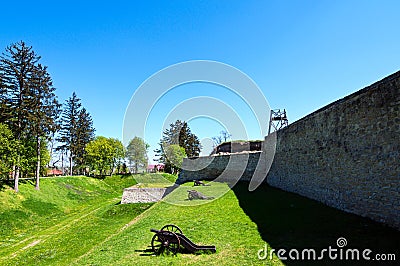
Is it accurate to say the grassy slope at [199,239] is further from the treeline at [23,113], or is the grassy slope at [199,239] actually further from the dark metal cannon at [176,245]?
the treeline at [23,113]

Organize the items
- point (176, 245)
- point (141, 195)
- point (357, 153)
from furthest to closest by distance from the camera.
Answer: point (141, 195), point (357, 153), point (176, 245)

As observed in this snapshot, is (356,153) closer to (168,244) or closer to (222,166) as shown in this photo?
(168,244)

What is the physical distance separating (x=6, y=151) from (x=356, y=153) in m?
20.0

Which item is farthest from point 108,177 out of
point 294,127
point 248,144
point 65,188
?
point 294,127

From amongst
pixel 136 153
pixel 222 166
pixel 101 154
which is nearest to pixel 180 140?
pixel 136 153

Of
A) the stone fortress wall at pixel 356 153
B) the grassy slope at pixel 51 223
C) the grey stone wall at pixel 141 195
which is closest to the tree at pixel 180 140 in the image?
the grassy slope at pixel 51 223

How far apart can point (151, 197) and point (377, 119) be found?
1370 centimetres

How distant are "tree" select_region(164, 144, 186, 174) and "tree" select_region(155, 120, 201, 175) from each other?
767 millimetres

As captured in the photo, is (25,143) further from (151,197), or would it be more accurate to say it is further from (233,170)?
(233,170)

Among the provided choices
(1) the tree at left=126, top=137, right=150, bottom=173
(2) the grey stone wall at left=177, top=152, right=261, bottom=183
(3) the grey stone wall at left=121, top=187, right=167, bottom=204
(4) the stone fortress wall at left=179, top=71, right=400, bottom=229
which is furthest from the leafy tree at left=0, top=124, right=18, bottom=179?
(1) the tree at left=126, top=137, right=150, bottom=173

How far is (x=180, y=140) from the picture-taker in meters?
43.9

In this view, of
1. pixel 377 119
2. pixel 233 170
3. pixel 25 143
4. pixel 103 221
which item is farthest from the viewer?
pixel 25 143

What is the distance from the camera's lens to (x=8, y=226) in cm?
1445

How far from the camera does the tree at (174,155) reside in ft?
130
